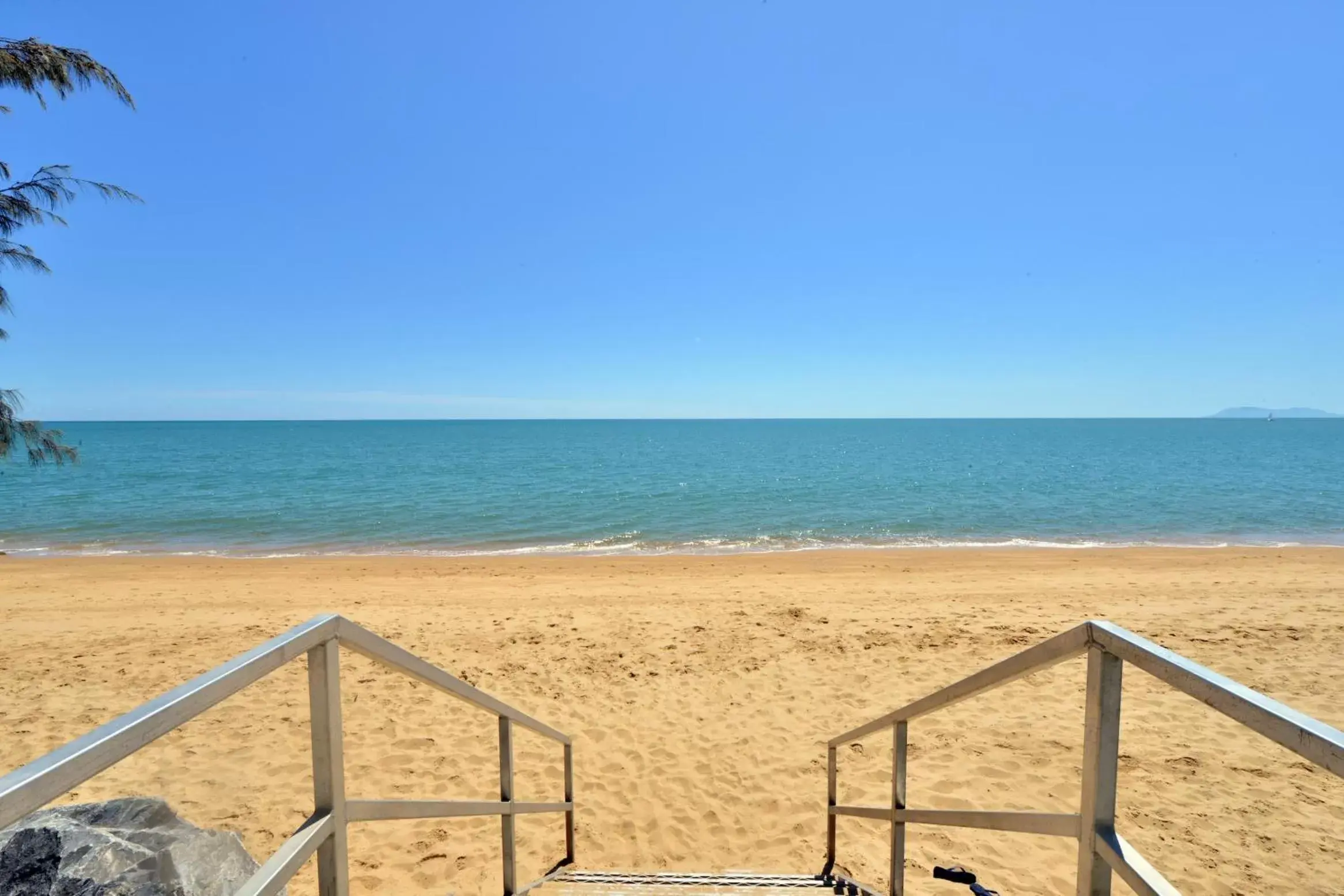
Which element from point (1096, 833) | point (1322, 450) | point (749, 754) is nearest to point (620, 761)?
point (749, 754)

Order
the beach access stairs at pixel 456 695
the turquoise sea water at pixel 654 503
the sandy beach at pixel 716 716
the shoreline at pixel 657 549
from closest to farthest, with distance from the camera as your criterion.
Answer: the beach access stairs at pixel 456 695 → the sandy beach at pixel 716 716 → the shoreline at pixel 657 549 → the turquoise sea water at pixel 654 503

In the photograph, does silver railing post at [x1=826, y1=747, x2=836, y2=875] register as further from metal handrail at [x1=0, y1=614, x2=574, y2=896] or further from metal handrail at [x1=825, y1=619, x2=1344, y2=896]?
metal handrail at [x1=0, y1=614, x2=574, y2=896]

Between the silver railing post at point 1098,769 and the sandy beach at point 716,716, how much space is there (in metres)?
1.92

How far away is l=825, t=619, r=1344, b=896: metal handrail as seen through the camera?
103cm

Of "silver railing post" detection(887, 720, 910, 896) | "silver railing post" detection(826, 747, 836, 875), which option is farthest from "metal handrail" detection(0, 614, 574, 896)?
"silver railing post" detection(826, 747, 836, 875)

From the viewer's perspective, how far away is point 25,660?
25.3 feet

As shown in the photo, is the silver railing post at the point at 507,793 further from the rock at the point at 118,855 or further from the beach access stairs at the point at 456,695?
the rock at the point at 118,855

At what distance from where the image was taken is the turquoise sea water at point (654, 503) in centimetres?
2002

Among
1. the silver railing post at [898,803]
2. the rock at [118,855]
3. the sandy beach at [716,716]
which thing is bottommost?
the sandy beach at [716,716]

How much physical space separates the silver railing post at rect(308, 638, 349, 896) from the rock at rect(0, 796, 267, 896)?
17.8 inches

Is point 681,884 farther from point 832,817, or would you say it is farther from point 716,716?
point 716,716

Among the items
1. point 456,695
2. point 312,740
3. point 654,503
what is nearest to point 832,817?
point 456,695

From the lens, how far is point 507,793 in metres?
2.97

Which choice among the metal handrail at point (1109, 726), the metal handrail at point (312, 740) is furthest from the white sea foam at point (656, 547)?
the metal handrail at point (1109, 726)
